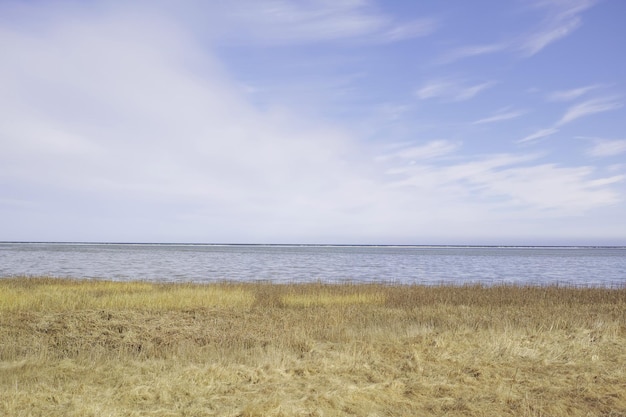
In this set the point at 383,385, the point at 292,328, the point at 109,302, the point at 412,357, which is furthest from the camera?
the point at 109,302

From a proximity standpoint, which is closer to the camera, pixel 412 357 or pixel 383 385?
pixel 383 385

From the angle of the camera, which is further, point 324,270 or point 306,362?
point 324,270

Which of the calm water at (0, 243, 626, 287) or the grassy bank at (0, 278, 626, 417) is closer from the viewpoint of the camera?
the grassy bank at (0, 278, 626, 417)

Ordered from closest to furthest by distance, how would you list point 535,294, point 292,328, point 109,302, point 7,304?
point 292,328 < point 7,304 < point 109,302 < point 535,294

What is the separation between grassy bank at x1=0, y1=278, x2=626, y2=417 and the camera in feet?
25.9

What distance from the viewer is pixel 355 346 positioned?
1162 cm

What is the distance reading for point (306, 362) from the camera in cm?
1038

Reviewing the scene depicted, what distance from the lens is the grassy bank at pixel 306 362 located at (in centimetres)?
788

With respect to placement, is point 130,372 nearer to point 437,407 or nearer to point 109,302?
point 437,407

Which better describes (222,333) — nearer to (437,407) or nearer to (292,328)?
(292,328)

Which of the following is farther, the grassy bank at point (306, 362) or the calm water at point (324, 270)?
the calm water at point (324, 270)

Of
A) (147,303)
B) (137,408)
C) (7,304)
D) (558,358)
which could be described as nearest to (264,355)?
(137,408)

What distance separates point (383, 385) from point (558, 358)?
4.70 meters

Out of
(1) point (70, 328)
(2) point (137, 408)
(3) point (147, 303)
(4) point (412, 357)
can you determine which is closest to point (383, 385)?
(4) point (412, 357)
